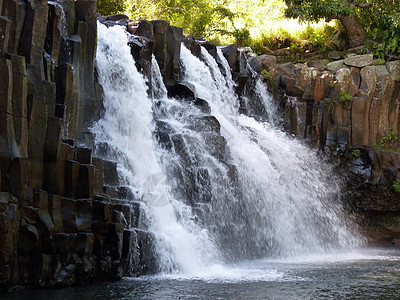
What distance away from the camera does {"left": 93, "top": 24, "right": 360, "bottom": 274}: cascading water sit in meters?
12.5

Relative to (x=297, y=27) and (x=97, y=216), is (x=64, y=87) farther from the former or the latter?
(x=297, y=27)

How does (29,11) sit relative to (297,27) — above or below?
below

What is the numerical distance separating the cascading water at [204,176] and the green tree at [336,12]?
688cm

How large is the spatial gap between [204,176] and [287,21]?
13.6 meters

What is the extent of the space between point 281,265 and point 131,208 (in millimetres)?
3725

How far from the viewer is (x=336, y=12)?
23500 mm

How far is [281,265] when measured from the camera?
12914 mm

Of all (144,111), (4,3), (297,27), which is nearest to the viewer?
(4,3)

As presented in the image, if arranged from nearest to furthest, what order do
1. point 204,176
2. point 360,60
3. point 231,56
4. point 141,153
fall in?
point 141,153 < point 204,176 < point 231,56 < point 360,60

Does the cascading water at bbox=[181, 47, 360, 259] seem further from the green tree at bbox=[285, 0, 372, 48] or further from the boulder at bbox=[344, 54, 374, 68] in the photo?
the green tree at bbox=[285, 0, 372, 48]

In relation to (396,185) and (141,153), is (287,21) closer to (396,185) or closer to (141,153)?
(396,185)

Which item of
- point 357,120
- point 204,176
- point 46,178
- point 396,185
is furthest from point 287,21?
point 46,178

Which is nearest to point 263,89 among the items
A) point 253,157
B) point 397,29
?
point 253,157

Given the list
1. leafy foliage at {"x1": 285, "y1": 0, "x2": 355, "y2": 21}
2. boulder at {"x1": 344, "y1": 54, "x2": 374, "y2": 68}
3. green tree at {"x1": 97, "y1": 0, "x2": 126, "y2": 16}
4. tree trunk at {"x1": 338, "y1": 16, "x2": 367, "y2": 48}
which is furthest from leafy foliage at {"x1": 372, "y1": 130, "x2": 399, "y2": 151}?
green tree at {"x1": 97, "y1": 0, "x2": 126, "y2": 16}
